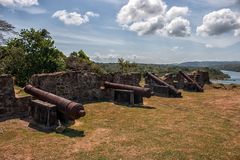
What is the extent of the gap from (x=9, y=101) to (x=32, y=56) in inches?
598

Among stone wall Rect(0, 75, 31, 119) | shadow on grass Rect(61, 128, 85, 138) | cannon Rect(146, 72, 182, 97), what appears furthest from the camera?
cannon Rect(146, 72, 182, 97)

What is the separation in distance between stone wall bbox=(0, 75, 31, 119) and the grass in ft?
2.28

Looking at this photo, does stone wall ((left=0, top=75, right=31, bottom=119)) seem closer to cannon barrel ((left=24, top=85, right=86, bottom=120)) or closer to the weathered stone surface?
the weathered stone surface

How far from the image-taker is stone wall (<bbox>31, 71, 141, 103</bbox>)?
15375mm

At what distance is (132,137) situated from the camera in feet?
32.7

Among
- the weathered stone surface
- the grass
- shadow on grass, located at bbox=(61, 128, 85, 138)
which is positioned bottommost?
the grass

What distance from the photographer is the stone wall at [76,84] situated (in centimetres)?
1538

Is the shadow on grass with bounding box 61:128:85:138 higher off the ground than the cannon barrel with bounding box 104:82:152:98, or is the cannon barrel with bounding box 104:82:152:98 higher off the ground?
the cannon barrel with bounding box 104:82:152:98

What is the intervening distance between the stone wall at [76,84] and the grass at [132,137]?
2788 millimetres

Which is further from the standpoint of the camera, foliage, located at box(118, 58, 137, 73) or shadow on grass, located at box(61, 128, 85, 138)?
foliage, located at box(118, 58, 137, 73)

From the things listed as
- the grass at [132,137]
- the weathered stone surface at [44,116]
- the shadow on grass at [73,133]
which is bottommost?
the grass at [132,137]

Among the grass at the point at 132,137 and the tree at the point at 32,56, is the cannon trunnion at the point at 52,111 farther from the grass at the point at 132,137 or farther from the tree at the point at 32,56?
the tree at the point at 32,56

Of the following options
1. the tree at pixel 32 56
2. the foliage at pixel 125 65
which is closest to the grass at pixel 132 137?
the tree at pixel 32 56

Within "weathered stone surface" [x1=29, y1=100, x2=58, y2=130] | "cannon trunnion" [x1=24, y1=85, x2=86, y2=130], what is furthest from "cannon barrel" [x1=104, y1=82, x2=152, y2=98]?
"weathered stone surface" [x1=29, y1=100, x2=58, y2=130]
